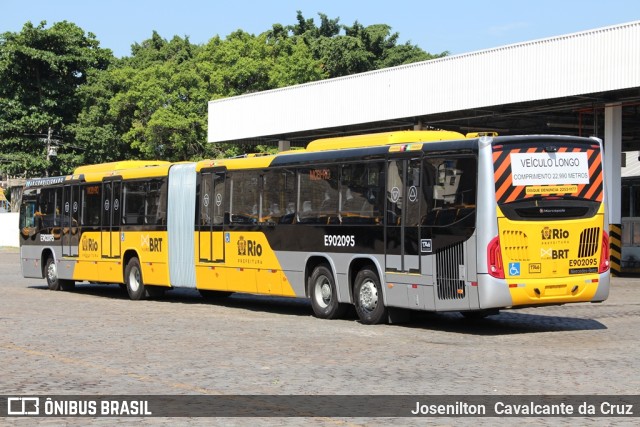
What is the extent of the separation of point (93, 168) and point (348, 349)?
15.1 metres

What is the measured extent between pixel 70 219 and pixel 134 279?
3.43m

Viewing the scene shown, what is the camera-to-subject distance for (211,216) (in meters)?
22.7

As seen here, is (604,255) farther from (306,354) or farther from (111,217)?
(111,217)

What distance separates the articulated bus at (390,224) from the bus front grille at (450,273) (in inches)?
0.8

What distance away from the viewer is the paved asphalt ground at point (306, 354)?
10992 mm

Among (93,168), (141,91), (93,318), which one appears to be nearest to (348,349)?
(93,318)

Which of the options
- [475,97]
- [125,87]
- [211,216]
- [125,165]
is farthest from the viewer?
[125,87]

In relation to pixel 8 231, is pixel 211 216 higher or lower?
lower

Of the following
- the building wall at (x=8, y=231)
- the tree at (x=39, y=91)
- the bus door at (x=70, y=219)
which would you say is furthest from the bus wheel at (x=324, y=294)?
the tree at (x=39, y=91)

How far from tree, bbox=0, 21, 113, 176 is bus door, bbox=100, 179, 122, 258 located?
48454 millimetres

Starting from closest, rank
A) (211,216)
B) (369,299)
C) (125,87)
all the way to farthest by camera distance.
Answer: (369,299) → (211,216) → (125,87)

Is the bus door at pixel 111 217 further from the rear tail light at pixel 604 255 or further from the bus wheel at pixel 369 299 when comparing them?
the rear tail light at pixel 604 255

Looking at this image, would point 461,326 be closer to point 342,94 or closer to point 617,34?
point 617,34

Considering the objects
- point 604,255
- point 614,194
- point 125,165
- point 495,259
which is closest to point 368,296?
point 495,259
